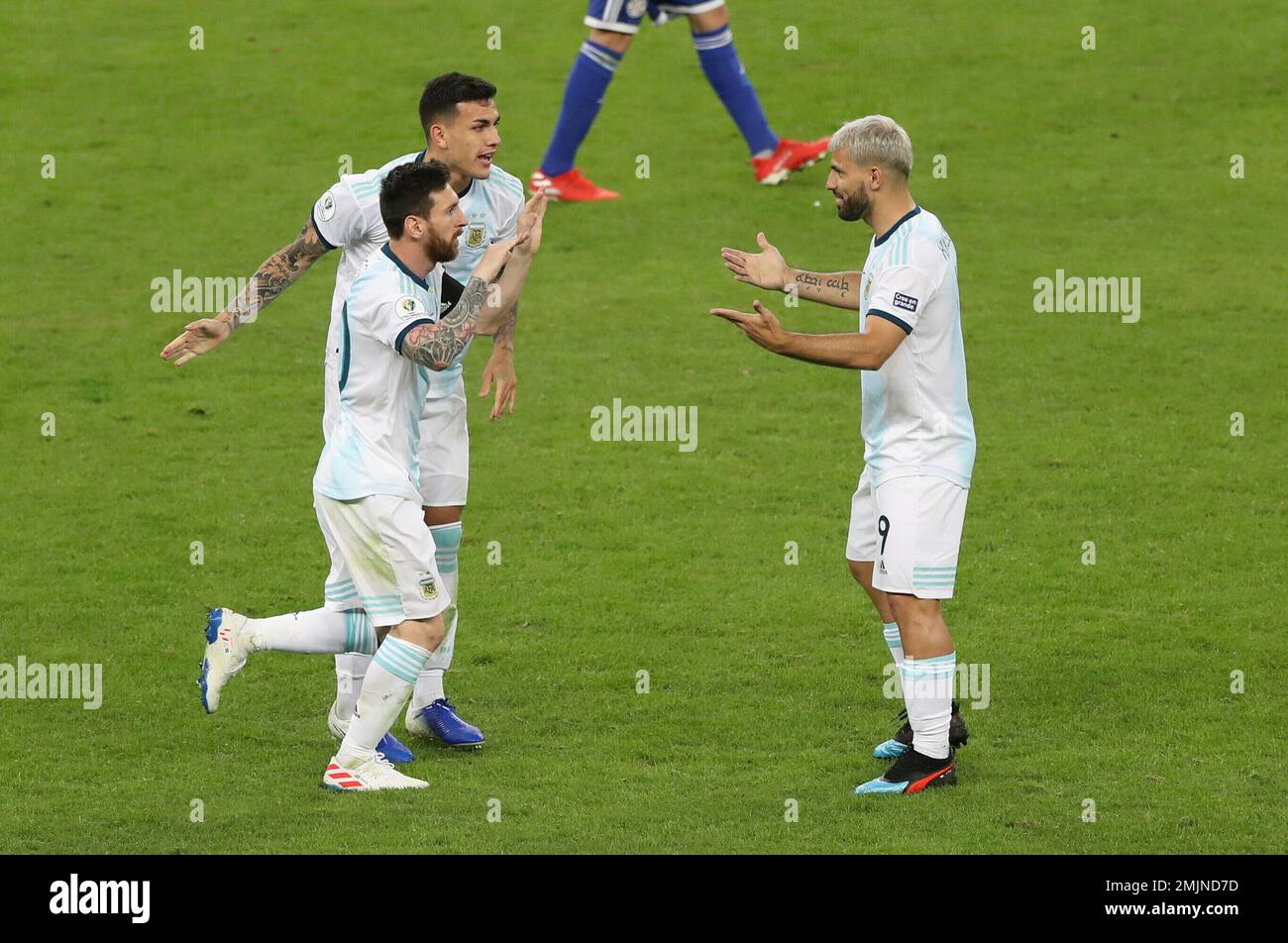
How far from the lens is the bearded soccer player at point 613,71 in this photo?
13336 mm

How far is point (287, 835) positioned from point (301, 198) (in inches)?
358

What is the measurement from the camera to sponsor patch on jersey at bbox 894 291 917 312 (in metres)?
6.27

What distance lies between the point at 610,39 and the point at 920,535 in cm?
786

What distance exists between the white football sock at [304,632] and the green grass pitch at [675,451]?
47 centimetres

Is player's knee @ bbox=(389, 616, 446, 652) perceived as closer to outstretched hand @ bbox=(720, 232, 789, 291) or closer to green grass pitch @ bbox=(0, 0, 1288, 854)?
green grass pitch @ bbox=(0, 0, 1288, 854)

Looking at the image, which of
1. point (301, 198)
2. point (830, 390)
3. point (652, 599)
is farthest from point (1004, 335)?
point (301, 198)

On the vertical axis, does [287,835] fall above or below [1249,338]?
below

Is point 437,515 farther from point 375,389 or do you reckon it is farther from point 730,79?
point 730,79

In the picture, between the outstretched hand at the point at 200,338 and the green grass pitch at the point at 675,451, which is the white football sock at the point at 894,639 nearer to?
the green grass pitch at the point at 675,451

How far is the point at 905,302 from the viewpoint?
6273 millimetres

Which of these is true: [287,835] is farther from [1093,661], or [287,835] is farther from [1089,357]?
[1089,357]

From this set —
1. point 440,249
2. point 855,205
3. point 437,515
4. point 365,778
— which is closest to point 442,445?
point 437,515

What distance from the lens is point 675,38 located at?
1778cm

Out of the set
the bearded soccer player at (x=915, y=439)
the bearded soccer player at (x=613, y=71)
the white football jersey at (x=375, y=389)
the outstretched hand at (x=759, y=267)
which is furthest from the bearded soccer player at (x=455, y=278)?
the bearded soccer player at (x=613, y=71)
